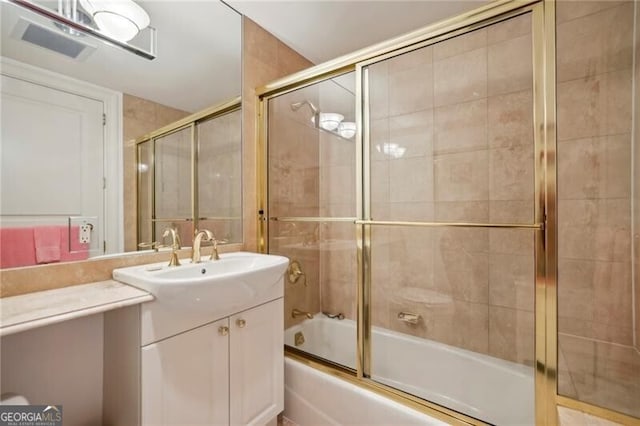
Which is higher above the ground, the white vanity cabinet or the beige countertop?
the beige countertop

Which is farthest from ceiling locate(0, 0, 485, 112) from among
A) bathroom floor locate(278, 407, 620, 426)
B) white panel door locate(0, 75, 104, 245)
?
bathroom floor locate(278, 407, 620, 426)

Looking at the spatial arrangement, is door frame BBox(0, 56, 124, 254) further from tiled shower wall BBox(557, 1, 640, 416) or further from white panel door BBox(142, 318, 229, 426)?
tiled shower wall BBox(557, 1, 640, 416)

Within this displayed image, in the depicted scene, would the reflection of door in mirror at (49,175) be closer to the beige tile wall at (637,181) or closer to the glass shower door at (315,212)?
the glass shower door at (315,212)

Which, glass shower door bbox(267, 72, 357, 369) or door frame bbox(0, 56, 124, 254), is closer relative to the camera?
door frame bbox(0, 56, 124, 254)

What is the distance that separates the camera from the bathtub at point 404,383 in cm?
132

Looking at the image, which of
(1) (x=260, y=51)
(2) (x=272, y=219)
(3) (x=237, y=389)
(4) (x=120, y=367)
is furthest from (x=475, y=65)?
(4) (x=120, y=367)

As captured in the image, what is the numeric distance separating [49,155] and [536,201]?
1.82 meters

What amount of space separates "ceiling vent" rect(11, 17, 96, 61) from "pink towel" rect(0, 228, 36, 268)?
0.68 metres

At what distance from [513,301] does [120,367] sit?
1.89m

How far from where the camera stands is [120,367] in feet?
3.47

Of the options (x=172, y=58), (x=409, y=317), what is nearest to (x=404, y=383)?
(x=409, y=317)

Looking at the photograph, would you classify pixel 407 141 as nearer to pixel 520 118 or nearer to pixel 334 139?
pixel 334 139

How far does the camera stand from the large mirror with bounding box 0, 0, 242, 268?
3.31 feet

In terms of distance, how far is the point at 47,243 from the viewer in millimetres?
1074
